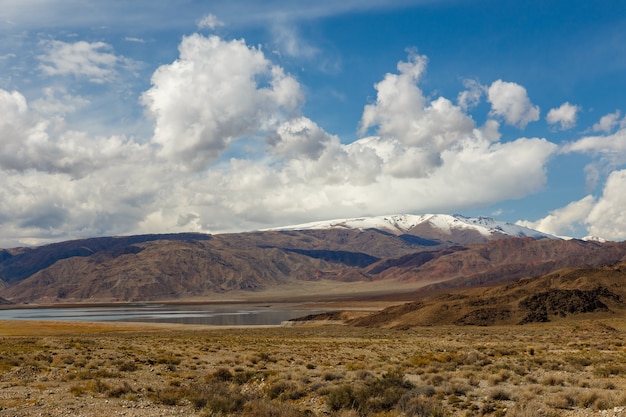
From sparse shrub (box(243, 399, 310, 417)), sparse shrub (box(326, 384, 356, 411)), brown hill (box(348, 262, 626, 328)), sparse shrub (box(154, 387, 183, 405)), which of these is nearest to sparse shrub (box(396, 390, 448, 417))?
sparse shrub (box(326, 384, 356, 411))

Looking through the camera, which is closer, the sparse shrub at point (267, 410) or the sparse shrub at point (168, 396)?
the sparse shrub at point (267, 410)

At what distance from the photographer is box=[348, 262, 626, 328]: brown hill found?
90938 millimetres

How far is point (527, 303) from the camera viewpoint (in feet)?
313

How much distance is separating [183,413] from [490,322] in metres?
81.2

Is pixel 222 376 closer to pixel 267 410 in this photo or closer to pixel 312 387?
pixel 312 387

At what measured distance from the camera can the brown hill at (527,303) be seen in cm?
9094

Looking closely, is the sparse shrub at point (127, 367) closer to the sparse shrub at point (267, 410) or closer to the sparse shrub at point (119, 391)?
the sparse shrub at point (119, 391)

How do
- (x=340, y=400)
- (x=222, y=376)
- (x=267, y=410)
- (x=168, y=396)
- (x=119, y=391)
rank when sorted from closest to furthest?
(x=267, y=410), (x=340, y=400), (x=168, y=396), (x=119, y=391), (x=222, y=376)

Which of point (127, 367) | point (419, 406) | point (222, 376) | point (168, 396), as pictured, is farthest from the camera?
point (127, 367)

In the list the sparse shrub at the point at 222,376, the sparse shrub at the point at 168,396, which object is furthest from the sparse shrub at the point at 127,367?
the sparse shrub at the point at 168,396

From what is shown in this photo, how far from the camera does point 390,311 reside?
11394cm

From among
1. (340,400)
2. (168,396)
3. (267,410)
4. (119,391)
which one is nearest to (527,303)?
(340,400)

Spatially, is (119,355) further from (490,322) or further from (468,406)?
(490,322)

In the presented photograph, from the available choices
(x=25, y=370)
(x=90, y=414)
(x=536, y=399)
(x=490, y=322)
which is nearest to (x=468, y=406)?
(x=536, y=399)
